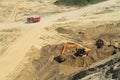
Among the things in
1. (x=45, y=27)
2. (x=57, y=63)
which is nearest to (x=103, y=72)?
(x=57, y=63)

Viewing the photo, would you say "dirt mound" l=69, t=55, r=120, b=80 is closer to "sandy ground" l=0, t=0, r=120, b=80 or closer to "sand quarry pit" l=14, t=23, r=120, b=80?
"sand quarry pit" l=14, t=23, r=120, b=80

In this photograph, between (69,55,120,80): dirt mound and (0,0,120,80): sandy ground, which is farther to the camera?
(0,0,120,80): sandy ground

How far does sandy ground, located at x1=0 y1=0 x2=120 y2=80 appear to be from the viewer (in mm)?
35125

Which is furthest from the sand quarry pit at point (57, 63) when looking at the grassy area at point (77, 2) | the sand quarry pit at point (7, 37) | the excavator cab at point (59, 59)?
the grassy area at point (77, 2)

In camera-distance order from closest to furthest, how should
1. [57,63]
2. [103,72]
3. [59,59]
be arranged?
[103,72], [57,63], [59,59]

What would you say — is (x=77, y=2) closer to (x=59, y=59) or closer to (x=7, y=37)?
(x=7, y=37)

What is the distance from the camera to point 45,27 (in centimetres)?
4588

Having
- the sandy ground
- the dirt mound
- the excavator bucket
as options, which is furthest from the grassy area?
the dirt mound

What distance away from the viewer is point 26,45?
131ft

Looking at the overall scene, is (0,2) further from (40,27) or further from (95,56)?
(95,56)

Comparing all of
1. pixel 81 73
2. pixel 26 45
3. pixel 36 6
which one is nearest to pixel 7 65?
pixel 26 45

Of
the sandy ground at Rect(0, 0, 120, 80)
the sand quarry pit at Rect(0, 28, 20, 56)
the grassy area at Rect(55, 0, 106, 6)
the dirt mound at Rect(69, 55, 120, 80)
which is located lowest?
the sand quarry pit at Rect(0, 28, 20, 56)

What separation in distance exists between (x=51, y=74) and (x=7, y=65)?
226 inches

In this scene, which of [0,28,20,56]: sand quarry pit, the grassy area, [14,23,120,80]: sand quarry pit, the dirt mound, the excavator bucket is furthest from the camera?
the grassy area
